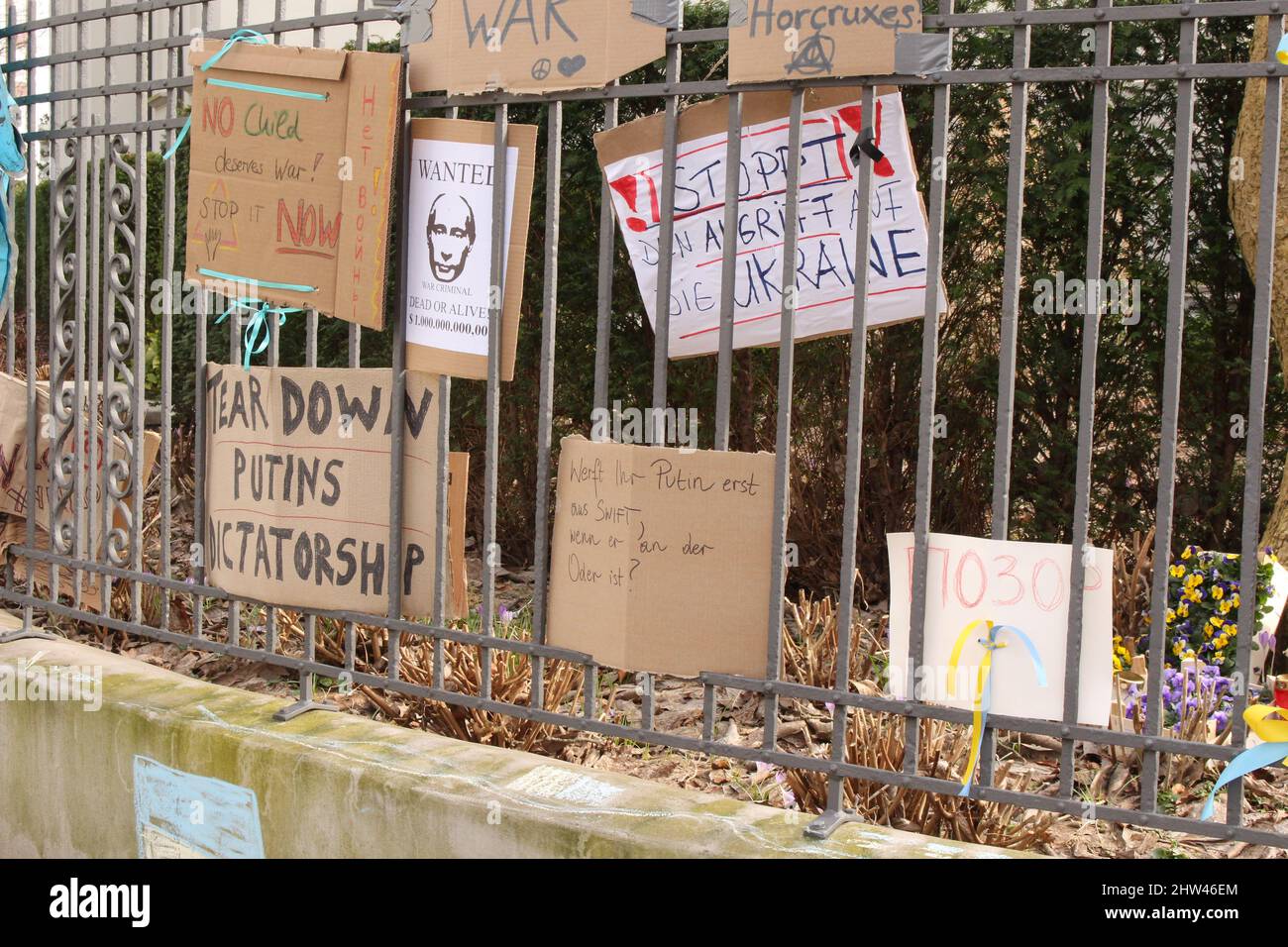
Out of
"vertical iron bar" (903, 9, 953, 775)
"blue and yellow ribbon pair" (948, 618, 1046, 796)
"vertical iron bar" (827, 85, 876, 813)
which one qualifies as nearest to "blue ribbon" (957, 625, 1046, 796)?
"blue and yellow ribbon pair" (948, 618, 1046, 796)

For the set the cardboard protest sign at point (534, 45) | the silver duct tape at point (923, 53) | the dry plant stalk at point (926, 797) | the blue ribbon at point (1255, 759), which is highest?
the cardboard protest sign at point (534, 45)

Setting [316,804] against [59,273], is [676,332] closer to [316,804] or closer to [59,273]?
[316,804]

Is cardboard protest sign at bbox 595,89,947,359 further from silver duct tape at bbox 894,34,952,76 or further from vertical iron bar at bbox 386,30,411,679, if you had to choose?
vertical iron bar at bbox 386,30,411,679

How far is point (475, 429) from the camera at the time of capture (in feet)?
21.9

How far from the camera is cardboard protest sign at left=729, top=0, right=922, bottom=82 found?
2678 millimetres

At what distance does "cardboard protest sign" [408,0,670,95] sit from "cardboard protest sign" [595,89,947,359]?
161 millimetres

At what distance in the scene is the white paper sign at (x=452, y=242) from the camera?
10.6 ft

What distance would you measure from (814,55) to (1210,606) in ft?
8.36

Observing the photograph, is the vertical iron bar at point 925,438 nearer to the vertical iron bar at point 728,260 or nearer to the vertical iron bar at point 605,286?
the vertical iron bar at point 728,260

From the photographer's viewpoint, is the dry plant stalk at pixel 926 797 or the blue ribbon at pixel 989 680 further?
the dry plant stalk at pixel 926 797

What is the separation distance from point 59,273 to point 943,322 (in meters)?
3.39

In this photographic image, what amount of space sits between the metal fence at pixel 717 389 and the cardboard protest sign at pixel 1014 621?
1.4 inches

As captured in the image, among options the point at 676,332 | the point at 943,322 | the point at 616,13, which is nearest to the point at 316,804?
the point at 676,332

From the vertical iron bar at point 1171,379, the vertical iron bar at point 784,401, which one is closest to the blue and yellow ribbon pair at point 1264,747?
the vertical iron bar at point 1171,379
